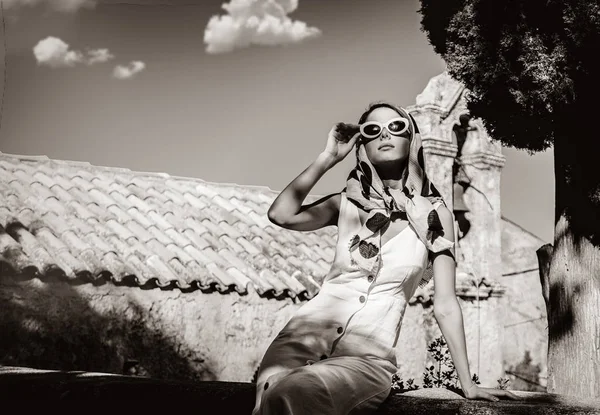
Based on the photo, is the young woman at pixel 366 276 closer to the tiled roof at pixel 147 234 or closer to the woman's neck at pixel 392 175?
the woman's neck at pixel 392 175

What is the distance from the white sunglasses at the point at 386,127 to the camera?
10.1 ft

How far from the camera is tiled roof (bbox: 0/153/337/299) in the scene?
7953 mm

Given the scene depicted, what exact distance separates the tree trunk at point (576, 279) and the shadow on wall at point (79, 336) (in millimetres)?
3760

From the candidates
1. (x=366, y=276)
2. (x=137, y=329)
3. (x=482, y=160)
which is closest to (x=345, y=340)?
(x=366, y=276)

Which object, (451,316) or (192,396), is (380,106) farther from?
(192,396)

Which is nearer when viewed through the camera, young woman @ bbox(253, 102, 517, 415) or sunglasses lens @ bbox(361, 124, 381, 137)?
young woman @ bbox(253, 102, 517, 415)

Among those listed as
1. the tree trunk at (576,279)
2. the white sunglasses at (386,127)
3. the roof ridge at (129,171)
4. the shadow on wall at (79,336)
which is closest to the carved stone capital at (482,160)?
the roof ridge at (129,171)

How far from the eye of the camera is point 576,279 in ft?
16.7

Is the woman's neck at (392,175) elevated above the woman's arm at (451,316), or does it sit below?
above

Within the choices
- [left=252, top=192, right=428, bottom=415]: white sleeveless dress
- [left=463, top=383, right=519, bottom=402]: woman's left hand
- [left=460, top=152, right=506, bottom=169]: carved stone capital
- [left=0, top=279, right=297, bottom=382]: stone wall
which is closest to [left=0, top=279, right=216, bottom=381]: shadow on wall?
[left=0, top=279, right=297, bottom=382]: stone wall

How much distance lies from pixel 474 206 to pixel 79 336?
619cm

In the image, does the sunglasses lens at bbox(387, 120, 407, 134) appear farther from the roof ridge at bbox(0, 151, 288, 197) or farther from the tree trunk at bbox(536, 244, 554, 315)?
the roof ridge at bbox(0, 151, 288, 197)

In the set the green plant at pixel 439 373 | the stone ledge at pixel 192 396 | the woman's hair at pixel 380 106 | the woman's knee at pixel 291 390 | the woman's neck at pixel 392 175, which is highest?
the woman's hair at pixel 380 106

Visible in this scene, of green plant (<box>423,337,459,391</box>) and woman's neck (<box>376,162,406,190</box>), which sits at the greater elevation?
woman's neck (<box>376,162,406,190</box>)
